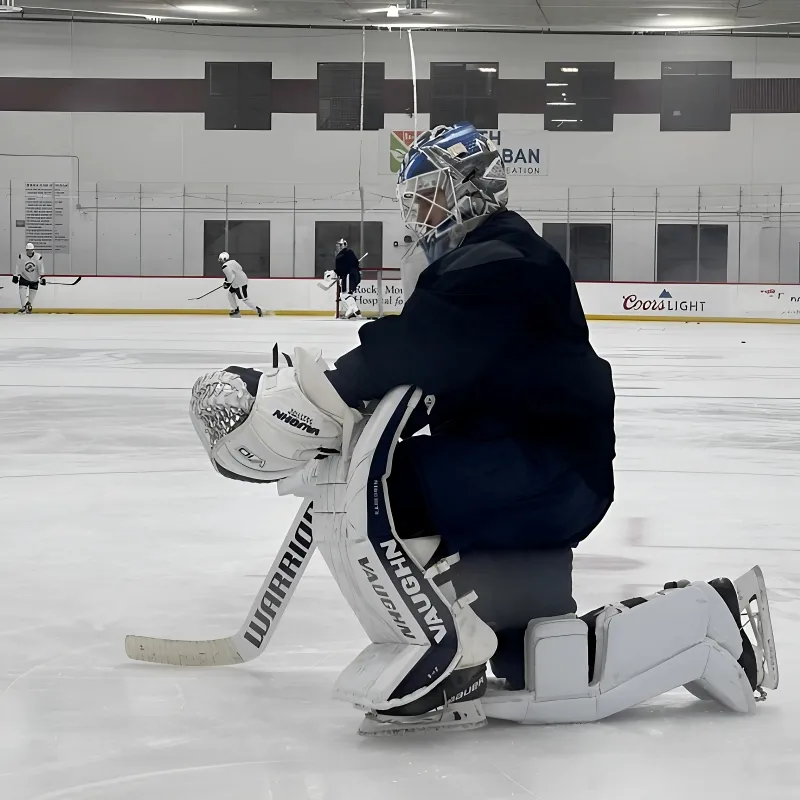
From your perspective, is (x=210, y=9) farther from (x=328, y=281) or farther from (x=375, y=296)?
(x=375, y=296)

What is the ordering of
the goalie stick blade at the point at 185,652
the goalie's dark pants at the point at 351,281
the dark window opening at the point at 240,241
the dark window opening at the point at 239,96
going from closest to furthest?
the goalie stick blade at the point at 185,652
the goalie's dark pants at the point at 351,281
the dark window opening at the point at 240,241
the dark window opening at the point at 239,96

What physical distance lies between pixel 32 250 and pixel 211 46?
246 inches

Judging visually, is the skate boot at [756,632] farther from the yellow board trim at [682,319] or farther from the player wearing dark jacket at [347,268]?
the yellow board trim at [682,319]

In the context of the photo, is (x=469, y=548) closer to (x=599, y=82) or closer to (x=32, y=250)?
(x=32, y=250)

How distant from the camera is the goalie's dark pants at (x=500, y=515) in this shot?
1858mm

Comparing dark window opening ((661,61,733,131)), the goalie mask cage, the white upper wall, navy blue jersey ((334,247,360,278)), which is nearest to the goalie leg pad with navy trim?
navy blue jersey ((334,247,360,278))

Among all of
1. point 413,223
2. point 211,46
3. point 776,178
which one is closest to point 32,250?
point 211,46

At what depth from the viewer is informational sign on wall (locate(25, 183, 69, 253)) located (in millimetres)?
24438

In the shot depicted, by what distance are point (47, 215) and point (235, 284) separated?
507 cm

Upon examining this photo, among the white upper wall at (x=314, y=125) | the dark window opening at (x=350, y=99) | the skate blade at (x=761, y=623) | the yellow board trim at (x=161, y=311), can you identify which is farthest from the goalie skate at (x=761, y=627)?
the dark window opening at (x=350, y=99)

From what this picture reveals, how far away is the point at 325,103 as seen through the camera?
1009 inches

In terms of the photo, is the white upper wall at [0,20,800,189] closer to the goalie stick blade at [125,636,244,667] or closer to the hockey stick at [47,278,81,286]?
the hockey stick at [47,278,81,286]

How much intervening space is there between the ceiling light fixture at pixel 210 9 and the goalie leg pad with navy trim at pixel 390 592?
935 inches

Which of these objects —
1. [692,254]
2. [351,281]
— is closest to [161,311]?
[351,281]
